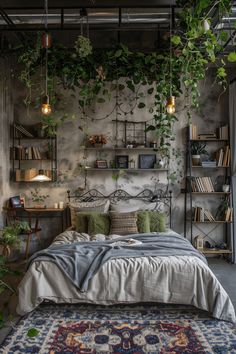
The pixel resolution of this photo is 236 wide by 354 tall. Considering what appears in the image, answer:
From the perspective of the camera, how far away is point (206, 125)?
6.30 m

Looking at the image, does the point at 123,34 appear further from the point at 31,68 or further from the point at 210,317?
the point at 210,317

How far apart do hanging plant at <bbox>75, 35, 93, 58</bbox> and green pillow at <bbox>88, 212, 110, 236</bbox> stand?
7.55 feet

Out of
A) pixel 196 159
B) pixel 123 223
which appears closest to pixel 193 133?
pixel 196 159

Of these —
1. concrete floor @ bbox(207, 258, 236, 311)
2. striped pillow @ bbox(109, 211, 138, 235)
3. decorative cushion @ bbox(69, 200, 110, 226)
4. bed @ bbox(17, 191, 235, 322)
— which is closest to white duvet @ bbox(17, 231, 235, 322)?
bed @ bbox(17, 191, 235, 322)

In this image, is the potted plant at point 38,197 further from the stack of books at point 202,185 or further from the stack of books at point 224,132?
the stack of books at point 224,132

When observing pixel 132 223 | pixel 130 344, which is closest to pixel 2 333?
pixel 130 344

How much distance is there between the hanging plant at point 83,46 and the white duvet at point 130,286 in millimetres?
2635

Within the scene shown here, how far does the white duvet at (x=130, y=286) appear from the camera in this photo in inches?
143

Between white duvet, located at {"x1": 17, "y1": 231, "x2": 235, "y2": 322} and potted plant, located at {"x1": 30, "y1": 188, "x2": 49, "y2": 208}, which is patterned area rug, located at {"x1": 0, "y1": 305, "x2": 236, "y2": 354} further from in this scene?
potted plant, located at {"x1": 30, "y1": 188, "x2": 49, "y2": 208}

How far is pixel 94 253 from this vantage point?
13.1 ft

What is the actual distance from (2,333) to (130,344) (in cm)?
118

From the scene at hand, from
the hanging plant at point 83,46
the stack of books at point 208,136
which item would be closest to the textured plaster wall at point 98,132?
the stack of books at point 208,136

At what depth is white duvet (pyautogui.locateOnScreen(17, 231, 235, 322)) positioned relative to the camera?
3641 millimetres

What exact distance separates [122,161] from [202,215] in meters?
1.66
